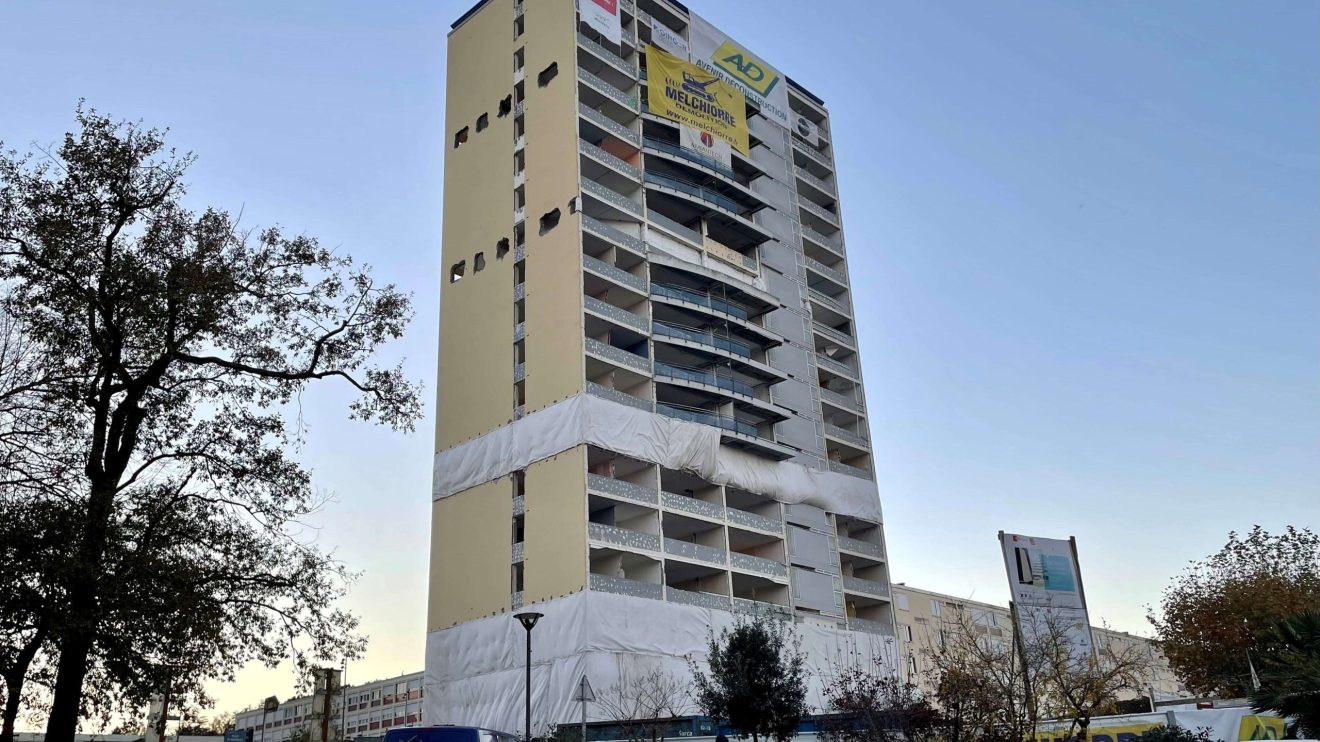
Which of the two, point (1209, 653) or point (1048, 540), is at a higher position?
point (1048, 540)

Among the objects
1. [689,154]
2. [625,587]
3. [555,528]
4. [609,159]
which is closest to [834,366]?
[689,154]

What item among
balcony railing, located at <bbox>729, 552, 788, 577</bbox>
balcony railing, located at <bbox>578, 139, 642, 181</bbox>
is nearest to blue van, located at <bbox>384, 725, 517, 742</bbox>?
balcony railing, located at <bbox>729, 552, 788, 577</bbox>

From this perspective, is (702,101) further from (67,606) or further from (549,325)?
(67,606)

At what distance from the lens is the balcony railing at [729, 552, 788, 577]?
5494 centimetres

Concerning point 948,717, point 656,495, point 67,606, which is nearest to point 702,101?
point 656,495

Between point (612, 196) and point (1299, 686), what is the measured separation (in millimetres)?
42511

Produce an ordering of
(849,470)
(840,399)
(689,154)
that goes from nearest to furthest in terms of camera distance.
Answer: (689,154) < (849,470) < (840,399)

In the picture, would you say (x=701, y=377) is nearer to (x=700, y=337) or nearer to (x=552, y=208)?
(x=700, y=337)

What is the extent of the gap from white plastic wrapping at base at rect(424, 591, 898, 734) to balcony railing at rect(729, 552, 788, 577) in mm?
3632

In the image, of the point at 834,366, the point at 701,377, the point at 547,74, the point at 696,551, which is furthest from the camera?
the point at 834,366

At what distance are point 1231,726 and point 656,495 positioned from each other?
30.4 meters

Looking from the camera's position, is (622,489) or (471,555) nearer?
(622,489)

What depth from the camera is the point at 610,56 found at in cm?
6075

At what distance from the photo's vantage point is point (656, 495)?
169 ft
